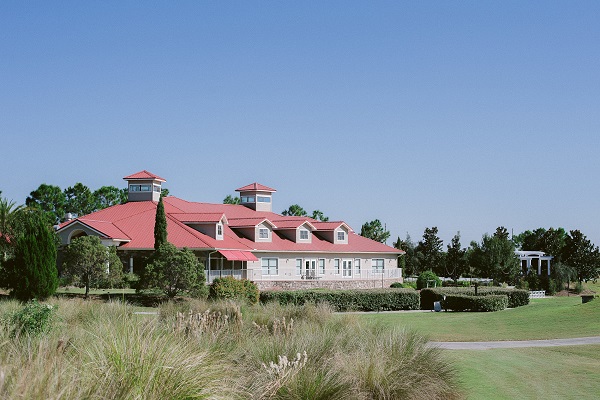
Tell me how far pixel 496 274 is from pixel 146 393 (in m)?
54.1

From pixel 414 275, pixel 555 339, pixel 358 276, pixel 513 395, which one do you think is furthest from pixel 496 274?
pixel 513 395

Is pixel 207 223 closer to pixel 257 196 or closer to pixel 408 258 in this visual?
pixel 257 196

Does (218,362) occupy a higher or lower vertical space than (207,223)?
lower

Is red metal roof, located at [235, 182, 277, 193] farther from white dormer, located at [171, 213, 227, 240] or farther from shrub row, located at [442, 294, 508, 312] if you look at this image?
shrub row, located at [442, 294, 508, 312]

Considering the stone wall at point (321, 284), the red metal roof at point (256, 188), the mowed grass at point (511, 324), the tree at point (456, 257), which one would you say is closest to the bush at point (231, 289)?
the mowed grass at point (511, 324)

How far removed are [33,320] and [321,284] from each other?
4412 centimetres

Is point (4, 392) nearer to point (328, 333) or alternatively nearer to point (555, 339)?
point (328, 333)

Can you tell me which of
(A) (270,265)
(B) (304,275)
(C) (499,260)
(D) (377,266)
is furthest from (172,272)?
(C) (499,260)

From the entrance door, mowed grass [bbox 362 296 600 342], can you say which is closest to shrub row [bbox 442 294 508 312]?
mowed grass [bbox 362 296 600 342]

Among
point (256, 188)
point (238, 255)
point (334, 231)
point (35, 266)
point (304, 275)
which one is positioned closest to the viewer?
point (35, 266)

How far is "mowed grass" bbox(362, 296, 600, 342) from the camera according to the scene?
22.8 m

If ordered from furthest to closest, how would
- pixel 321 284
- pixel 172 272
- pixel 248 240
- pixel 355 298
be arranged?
pixel 321 284 < pixel 248 240 < pixel 172 272 < pixel 355 298

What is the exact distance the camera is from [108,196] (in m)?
78.4

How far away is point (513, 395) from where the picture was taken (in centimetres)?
1281
